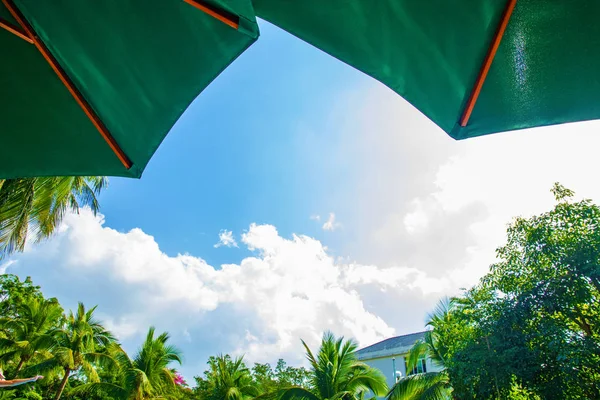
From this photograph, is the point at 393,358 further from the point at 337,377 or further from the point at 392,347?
the point at 337,377

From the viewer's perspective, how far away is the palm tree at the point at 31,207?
8914 millimetres

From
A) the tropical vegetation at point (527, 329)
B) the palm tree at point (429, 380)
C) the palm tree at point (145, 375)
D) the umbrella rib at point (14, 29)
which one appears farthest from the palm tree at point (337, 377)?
the umbrella rib at point (14, 29)

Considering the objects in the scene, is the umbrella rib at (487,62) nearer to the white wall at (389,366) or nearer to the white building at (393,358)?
the white building at (393,358)

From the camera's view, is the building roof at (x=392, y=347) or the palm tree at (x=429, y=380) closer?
→ the palm tree at (x=429, y=380)

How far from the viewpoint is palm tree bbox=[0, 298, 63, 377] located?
682 inches

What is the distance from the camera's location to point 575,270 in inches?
302

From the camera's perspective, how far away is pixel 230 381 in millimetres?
19844

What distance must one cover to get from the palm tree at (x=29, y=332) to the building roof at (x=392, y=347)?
18.6 metres

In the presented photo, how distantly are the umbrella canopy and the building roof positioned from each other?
23.9m

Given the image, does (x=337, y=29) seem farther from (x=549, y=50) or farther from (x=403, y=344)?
(x=403, y=344)

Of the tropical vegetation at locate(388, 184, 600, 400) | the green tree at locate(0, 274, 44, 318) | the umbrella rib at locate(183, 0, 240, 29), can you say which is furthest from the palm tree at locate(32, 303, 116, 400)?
the umbrella rib at locate(183, 0, 240, 29)

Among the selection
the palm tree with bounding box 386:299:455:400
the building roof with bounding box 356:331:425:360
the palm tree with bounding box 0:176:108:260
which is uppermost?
the palm tree with bounding box 0:176:108:260

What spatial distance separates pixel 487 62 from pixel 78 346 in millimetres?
22866

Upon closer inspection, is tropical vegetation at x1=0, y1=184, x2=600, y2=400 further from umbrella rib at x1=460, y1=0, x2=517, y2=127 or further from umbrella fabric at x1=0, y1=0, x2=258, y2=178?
umbrella fabric at x1=0, y1=0, x2=258, y2=178
